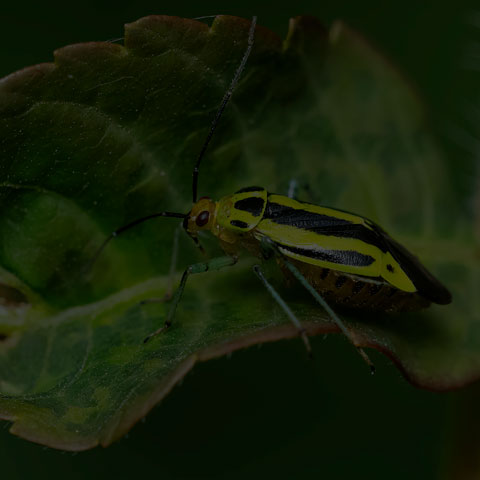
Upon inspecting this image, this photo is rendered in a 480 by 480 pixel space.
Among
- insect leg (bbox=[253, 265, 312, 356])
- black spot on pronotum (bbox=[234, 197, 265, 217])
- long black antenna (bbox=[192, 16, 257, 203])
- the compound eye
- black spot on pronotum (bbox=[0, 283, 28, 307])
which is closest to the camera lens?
insect leg (bbox=[253, 265, 312, 356])

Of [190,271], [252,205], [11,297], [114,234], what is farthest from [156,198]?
[11,297]

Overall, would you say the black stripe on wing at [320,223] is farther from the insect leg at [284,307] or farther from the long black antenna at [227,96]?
the long black antenna at [227,96]

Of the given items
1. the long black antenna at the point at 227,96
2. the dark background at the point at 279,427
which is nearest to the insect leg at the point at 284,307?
the long black antenna at the point at 227,96

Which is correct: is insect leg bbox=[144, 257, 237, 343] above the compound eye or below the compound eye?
below

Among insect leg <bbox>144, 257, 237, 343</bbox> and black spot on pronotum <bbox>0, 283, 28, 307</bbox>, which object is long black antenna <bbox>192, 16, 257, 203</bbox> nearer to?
insect leg <bbox>144, 257, 237, 343</bbox>

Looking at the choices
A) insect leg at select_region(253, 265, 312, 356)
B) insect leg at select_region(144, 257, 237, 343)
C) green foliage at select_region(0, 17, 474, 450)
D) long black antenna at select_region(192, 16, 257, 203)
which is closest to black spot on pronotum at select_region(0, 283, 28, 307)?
green foliage at select_region(0, 17, 474, 450)

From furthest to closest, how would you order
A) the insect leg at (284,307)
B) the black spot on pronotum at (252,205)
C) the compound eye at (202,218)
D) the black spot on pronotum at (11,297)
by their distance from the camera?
the black spot on pronotum at (252,205) < the compound eye at (202,218) < the black spot on pronotum at (11,297) < the insect leg at (284,307)

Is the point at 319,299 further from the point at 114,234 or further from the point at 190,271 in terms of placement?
the point at 114,234

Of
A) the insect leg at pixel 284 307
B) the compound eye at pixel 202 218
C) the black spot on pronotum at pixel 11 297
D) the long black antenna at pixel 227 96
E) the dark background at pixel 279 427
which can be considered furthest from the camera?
the dark background at pixel 279 427
